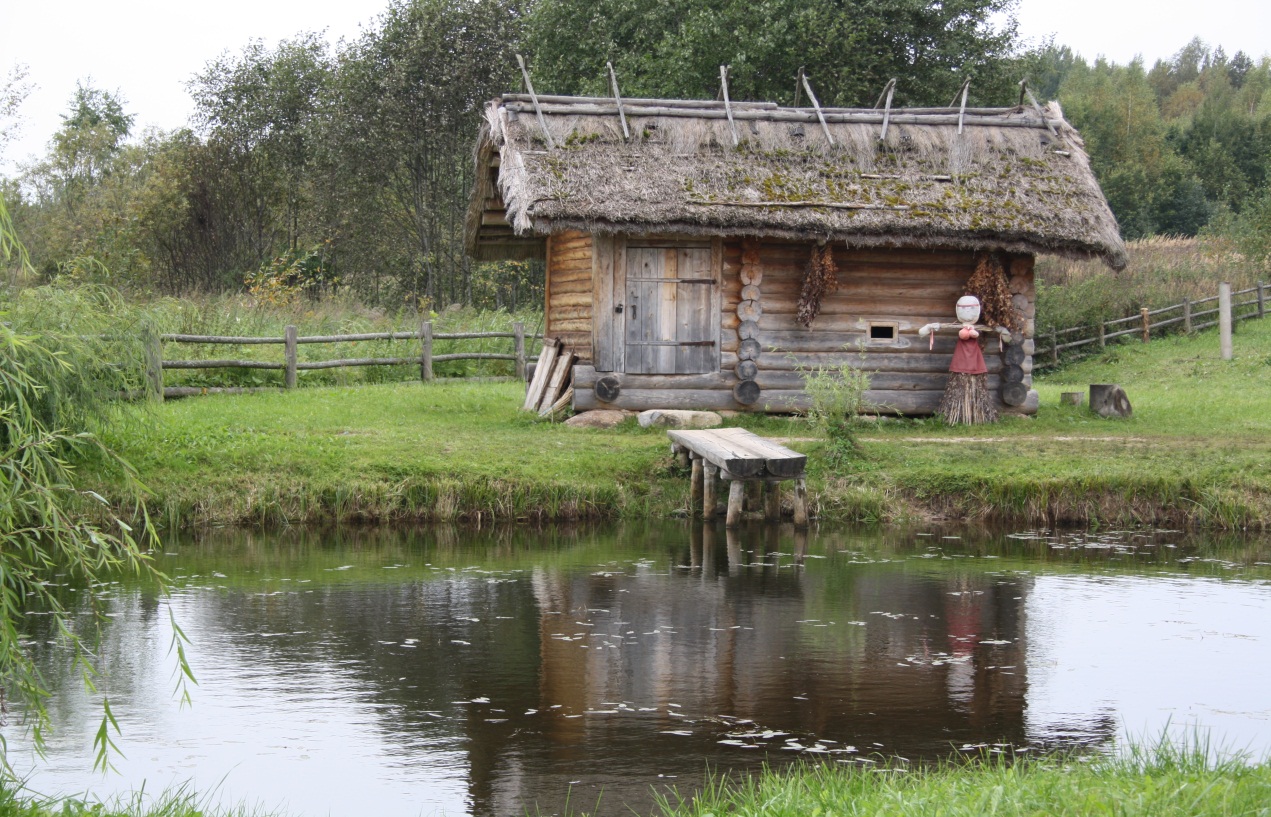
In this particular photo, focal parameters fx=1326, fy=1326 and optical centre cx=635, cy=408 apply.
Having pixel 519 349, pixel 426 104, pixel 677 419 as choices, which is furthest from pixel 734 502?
pixel 426 104

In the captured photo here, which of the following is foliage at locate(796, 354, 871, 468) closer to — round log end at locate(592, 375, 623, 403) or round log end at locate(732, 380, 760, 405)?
round log end at locate(732, 380, 760, 405)

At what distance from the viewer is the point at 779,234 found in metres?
16.2

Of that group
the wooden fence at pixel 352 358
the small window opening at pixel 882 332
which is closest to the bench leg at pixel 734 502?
the small window opening at pixel 882 332

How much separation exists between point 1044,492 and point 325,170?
A: 31384mm

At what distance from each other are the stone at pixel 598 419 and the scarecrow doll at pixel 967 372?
13.2ft

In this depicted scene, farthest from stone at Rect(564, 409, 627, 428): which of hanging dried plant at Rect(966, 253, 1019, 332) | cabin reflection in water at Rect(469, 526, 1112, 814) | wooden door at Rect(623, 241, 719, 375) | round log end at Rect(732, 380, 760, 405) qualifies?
cabin reflection in water at Rect(469, 526, 1112, 814)

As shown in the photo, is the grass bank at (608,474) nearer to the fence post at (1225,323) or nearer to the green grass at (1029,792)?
the green grass at (1029,792)

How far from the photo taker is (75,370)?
11.8 m

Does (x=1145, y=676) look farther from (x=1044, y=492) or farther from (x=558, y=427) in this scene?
(x=558, y=427)

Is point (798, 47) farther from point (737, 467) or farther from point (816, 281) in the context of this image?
point (737, 467)

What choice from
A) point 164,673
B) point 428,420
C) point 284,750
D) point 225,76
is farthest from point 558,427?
point 225,76

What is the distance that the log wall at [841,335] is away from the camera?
16938 mm

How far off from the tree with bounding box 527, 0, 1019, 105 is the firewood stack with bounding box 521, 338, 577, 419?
12.4 metres

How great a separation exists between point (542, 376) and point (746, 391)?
2851 millimetres
